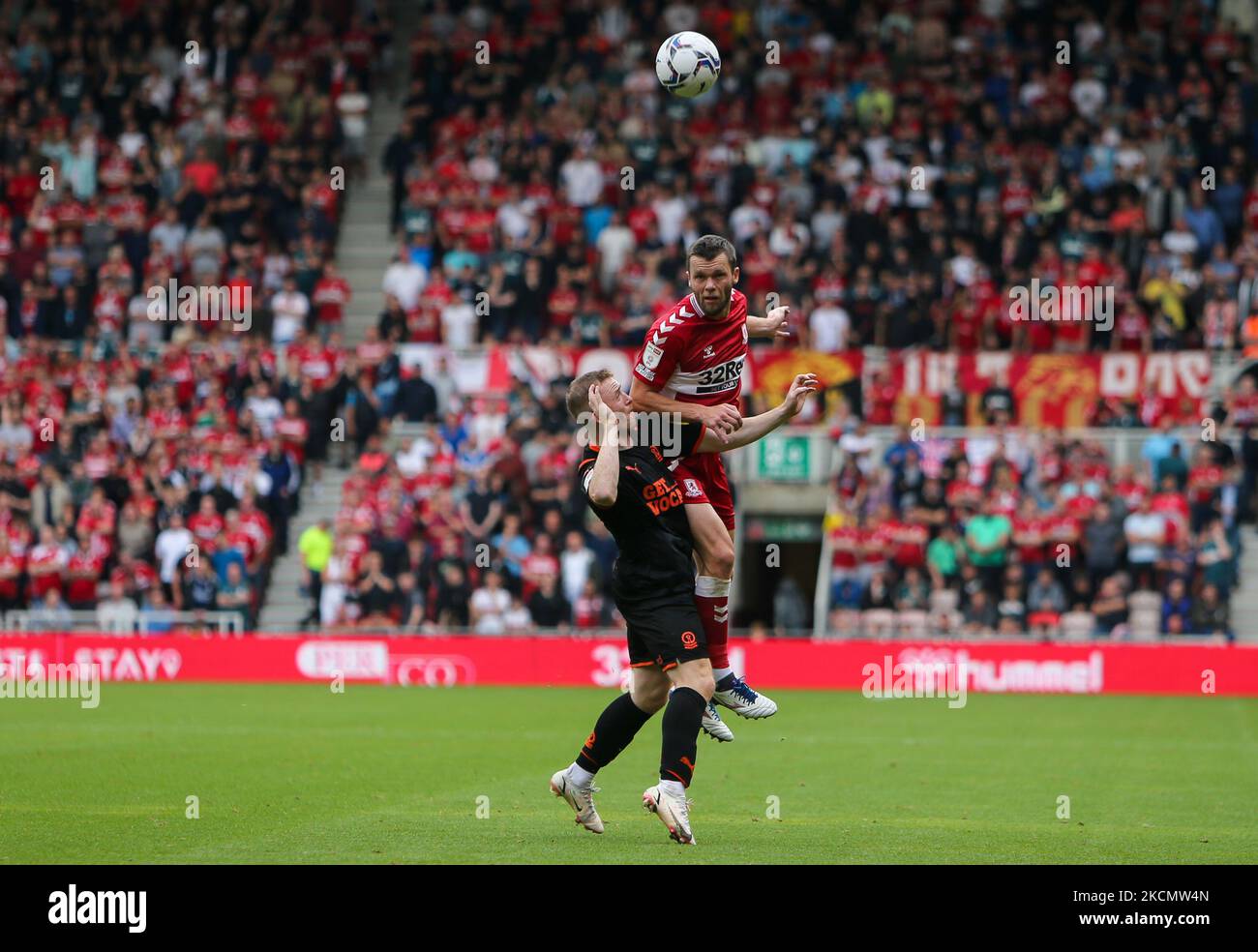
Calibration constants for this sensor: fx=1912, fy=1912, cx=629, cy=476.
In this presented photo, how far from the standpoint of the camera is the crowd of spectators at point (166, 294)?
26453 mm

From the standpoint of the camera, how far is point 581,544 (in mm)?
25375

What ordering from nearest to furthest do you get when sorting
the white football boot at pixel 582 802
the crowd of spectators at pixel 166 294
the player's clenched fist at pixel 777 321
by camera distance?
the white football boot at pixel 582 802
the player's clenched fist at pixel 777 321
the crowd of spectators at pixel 166 294

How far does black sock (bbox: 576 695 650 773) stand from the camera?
1037cm

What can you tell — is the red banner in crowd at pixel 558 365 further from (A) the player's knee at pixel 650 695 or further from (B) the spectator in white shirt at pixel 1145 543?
(A) the player's knee at pixel 650 695

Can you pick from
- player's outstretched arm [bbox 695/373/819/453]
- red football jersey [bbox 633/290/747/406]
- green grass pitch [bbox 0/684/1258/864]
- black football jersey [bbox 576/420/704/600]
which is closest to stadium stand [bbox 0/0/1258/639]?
green grass pitch [bbox 0/684/1258/864]

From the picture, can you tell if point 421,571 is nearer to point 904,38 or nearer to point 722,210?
point 722,210

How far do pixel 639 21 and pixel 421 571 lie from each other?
39.1 feet

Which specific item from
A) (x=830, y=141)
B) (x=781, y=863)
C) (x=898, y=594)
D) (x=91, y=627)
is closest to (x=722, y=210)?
(x=830, y=141)

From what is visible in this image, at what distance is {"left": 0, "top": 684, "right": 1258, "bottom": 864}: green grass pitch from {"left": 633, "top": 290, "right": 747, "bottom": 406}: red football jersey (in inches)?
97.3

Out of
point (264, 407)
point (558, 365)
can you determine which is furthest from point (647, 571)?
point (264, 407)

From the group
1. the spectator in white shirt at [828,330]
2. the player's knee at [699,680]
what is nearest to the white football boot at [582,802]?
the player's knee at [699,680]

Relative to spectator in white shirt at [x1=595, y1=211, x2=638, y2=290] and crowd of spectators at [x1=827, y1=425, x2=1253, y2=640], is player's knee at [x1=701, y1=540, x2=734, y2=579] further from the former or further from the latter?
spectator in white shirt at [x1=595, y1=211, x2=638, y2=290]

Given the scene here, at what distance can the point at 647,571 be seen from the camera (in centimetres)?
1024

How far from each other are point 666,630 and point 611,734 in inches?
28.0
